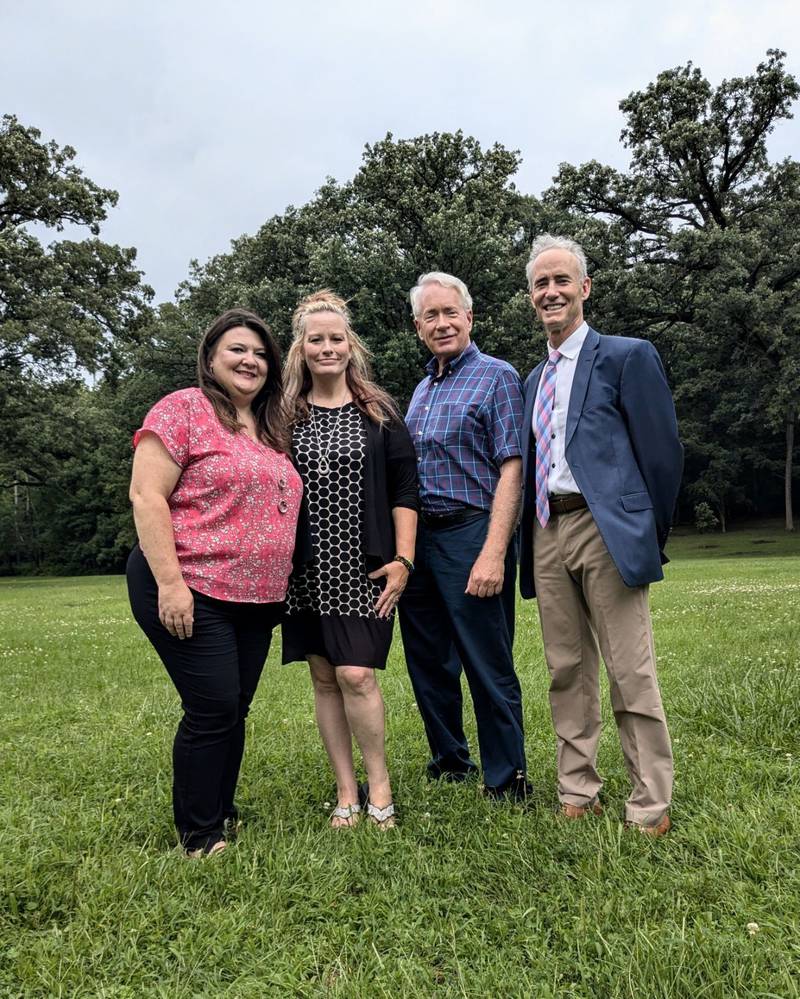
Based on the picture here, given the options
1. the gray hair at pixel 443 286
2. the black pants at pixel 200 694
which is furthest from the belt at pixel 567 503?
the black pants at pixel 200 694

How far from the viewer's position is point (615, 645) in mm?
3148

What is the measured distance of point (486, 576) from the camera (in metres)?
3.46

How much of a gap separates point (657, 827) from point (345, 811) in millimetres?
1330

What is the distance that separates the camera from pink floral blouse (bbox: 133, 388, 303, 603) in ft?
9.96

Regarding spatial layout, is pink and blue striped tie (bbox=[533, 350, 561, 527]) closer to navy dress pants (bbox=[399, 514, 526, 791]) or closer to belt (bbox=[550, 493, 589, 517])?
belt (bbox=[550, 493, 589, 517])

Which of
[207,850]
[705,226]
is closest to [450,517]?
[207,850]

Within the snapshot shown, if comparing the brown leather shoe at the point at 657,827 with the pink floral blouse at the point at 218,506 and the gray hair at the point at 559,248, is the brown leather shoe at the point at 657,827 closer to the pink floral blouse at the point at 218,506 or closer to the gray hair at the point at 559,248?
the pink floral blouse at the point at 218,506

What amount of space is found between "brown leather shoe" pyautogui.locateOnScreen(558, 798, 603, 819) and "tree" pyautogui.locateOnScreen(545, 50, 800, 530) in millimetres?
21665

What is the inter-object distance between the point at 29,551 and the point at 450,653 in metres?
57.4

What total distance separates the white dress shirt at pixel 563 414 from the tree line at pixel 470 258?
1883cm

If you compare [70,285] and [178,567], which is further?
[70,285]

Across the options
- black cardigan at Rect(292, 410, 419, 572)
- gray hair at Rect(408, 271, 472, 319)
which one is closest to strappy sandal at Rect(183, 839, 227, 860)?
black cardigan at Rect(292, 410, 419, 572)

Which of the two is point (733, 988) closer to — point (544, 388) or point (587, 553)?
point (587, 553)

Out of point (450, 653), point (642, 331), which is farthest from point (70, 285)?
point (450, 653)
